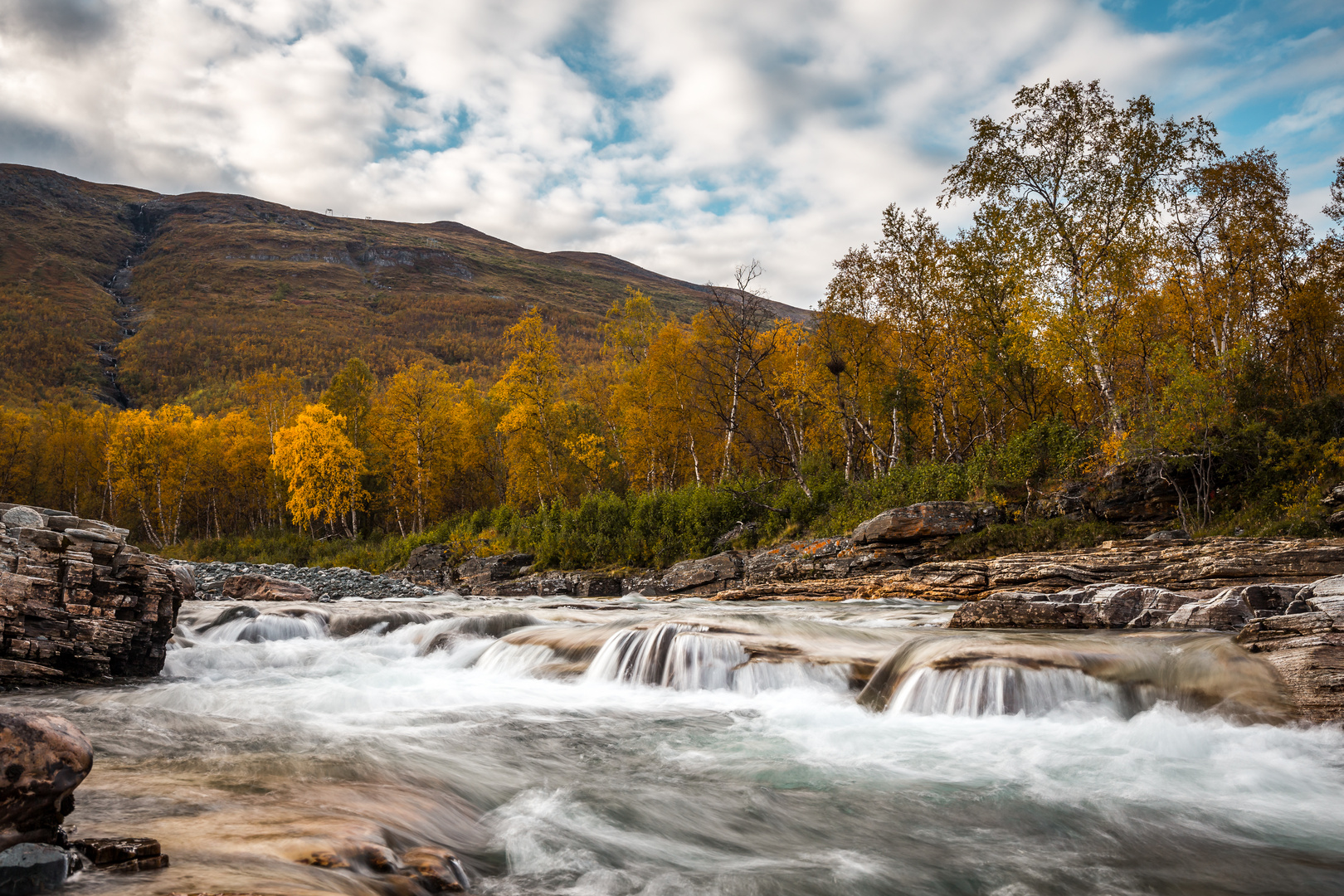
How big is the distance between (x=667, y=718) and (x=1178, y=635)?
6421 mm

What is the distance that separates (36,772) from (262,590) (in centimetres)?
1955

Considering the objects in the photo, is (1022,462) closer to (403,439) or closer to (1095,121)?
(1095,121)

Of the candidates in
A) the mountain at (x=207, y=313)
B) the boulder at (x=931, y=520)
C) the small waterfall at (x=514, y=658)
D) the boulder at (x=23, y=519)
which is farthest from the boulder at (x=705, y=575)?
the mountain at (x=207, y=313)

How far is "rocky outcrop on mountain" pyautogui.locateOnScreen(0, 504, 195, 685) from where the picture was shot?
846 centimetres

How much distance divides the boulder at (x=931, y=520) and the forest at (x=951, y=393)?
0.96 meters

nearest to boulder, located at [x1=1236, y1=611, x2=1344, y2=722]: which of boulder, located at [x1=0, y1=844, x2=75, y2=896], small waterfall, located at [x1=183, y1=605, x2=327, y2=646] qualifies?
boulder, located at [x1=0, y1=844, x2=75, y2=896]

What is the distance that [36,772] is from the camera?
8.65 feet

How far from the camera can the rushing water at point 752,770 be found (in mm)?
4230

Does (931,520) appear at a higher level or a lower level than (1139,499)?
lower

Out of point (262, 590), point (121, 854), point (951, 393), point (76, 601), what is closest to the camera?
point (121, 854)

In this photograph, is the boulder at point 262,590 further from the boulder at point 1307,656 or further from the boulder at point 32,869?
the boulder at point 1307,656

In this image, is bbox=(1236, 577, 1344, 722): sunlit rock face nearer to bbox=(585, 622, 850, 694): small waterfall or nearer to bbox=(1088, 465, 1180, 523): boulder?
bbox=(585, 622, 850, 694): small waterfall

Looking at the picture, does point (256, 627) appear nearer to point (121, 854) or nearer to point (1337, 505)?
point (121, 854)

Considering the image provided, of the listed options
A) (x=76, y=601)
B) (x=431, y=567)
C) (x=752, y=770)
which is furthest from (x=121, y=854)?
(x=431, y=567)
